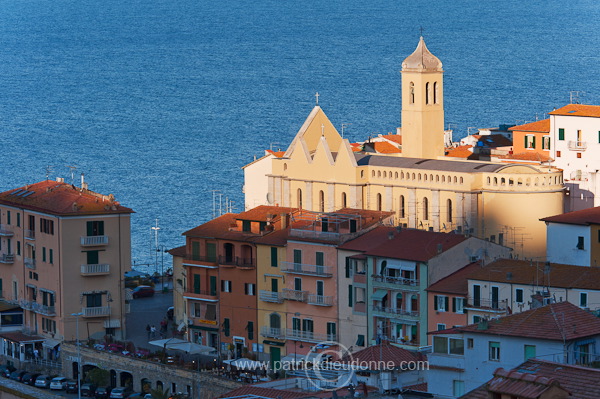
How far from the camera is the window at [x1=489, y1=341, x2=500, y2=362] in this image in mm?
45406

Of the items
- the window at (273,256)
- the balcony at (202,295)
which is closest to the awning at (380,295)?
the window at (273,256)

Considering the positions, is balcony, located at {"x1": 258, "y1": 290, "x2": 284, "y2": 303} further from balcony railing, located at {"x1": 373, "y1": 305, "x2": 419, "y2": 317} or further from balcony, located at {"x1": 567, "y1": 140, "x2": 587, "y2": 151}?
balcony, located at {"x1": 567, "y1": 140, "x2": 587, "y2": 151}

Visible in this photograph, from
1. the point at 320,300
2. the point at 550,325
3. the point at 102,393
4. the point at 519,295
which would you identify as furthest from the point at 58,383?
the point at 550,325

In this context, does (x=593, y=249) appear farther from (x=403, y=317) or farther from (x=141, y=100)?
(x=141, y=100)

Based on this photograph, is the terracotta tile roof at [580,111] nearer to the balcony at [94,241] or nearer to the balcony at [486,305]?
the balcony at [94,241]

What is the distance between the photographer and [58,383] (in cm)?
6975

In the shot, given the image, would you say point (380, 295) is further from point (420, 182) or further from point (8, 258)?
point (8, 258)

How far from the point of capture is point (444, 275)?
64.4 m

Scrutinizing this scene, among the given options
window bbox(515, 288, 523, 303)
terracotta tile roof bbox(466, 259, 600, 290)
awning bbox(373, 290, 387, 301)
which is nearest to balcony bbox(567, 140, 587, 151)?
awning bbox(373, 290, 387, 301)

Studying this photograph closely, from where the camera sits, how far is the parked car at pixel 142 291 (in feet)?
268

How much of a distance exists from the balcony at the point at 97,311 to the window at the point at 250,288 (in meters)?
5.62

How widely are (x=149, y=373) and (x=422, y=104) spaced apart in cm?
1940

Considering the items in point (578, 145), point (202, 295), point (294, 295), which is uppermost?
point (578, 145)

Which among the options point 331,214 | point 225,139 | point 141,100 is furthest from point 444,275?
point 141,100
